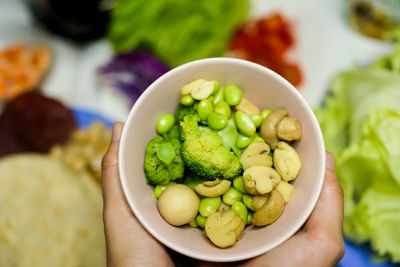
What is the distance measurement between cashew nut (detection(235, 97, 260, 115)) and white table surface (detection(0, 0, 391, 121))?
1038 millimetres

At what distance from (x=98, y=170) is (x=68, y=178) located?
152mm

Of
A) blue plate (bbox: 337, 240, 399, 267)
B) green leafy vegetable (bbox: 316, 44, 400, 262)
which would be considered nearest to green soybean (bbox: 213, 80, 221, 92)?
green leafy vegetable (bbox: 316, 44, 400, 262)

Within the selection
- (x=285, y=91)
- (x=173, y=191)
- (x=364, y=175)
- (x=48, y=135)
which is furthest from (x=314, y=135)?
(x=48, y=135)

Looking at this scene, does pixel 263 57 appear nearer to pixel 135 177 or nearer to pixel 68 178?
pixel 68 178

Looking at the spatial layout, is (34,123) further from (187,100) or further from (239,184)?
(239,184)

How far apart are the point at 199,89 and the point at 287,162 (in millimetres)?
293

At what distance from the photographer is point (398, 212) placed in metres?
1.54

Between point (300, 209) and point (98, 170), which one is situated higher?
point (300, 209)

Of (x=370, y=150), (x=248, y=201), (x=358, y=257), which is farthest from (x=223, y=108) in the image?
(x=358, y=257)

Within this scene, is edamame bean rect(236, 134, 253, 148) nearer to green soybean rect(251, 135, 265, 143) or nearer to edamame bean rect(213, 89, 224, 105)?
green soybean rect(251, 135, 265, 143)

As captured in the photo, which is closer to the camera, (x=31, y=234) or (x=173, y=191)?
(x=173, y=191)

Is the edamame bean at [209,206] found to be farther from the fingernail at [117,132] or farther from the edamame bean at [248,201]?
the fingernail at [117,132]

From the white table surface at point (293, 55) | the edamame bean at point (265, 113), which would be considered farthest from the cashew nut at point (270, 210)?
the white table surface at point (293, 55)

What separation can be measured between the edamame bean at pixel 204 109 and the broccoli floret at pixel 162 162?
10 cm
